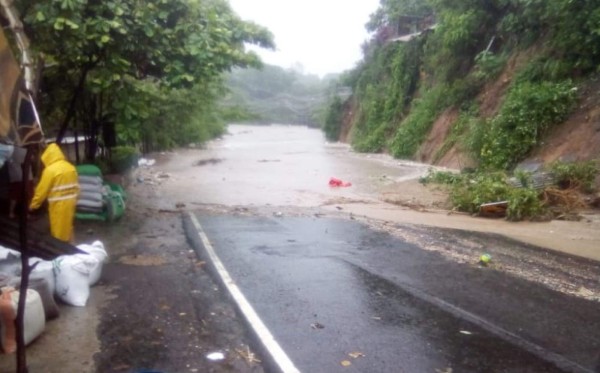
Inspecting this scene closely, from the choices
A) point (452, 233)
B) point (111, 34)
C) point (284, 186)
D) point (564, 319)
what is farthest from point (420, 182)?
point (564, 319)

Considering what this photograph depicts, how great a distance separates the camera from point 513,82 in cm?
2223

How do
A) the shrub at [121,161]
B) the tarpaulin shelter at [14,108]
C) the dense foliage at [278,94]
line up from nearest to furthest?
the tarpaulin shelter at [14,108], the shrub at [121,161], the dense foliage at [278,94]

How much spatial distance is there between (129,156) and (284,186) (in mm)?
5251

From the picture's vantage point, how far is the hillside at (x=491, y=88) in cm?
1812

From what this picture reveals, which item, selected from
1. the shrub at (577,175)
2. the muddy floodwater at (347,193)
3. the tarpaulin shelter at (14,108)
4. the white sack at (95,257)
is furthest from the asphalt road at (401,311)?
the shrub at (577,175)

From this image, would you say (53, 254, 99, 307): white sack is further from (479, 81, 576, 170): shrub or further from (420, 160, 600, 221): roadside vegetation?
(479, 81, 576, 170): shrub

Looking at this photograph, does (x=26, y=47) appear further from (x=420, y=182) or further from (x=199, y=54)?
(x=420, y=182)

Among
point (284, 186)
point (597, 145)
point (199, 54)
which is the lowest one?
point (284, 186)

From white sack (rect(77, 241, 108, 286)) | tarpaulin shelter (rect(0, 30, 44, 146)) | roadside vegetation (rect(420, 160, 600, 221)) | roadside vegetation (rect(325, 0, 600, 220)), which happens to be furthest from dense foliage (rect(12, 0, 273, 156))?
roadside vegetation (rect(325, 0, 600, 220))

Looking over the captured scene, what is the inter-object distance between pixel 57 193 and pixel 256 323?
3350 mm

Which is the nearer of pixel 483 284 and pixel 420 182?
pixel 483 284

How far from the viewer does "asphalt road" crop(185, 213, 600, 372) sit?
4.91 meters

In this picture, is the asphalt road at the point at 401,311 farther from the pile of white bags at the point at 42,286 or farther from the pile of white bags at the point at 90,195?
the pile of white bags at the point at 90,195

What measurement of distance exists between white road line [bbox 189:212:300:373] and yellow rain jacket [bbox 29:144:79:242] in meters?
1.94
